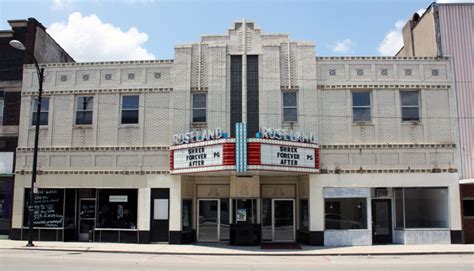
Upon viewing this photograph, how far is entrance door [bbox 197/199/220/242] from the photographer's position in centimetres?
2477

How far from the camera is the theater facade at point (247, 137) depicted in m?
23.1

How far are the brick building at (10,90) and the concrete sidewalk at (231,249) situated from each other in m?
3.25

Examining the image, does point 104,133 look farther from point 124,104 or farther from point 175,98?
point 175,98

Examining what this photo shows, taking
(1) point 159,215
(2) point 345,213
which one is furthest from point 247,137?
(2) point 345,213

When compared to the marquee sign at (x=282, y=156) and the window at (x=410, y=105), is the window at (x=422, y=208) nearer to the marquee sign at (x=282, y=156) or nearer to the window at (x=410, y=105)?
the window at (x=410, y=105)

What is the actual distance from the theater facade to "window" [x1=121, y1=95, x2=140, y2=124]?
6cm

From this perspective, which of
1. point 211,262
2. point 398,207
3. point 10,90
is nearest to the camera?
point 211,262

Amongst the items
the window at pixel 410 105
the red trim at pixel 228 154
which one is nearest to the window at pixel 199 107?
the red trim at pixel 228 154

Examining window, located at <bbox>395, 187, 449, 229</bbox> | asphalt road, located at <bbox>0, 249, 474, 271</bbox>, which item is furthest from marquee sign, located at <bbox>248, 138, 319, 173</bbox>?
window, located at <bbox>395, 187, 449, 229</bbox>

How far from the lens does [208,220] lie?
24.9 meters

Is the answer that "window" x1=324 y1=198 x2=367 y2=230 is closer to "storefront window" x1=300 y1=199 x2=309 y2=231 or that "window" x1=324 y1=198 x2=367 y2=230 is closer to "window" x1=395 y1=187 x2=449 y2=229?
"storefront window" x1=300 y1=199 x2=309 y2=231

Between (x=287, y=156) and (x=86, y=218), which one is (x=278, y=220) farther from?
(x=86, y=218)

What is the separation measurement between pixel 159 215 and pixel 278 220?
6.41 m

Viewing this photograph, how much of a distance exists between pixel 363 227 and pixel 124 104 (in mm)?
14182
